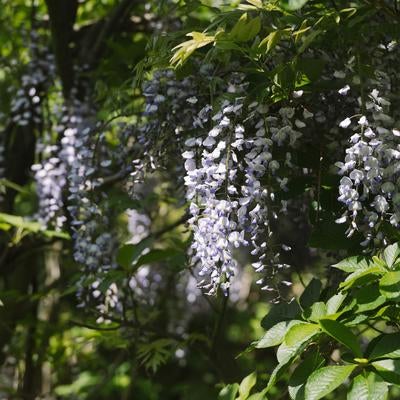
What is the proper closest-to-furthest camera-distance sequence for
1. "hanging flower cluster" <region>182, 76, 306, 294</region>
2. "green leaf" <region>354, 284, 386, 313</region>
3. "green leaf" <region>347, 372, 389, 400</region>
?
"green leaf" <region>347, 372, 389, 400</region>
"green leaf" <region>354, 284, 386, 313</region>
"hanging flower cluster" <region>182, 76, 306, 294</region>

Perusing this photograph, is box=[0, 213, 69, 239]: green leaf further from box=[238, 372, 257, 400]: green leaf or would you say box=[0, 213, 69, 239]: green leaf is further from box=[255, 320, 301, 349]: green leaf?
box=[255, 320, 301, 349]: green leaf

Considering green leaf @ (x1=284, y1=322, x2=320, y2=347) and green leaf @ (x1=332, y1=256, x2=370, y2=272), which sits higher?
green leaf @ (x1=332, y1=256, x2=370, y2=272)

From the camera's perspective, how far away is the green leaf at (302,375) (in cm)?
152

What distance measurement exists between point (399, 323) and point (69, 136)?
1560 millimetres

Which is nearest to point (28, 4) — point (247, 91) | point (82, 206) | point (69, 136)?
point (69, 136)

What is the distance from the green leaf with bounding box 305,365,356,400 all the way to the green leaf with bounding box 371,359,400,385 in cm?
5

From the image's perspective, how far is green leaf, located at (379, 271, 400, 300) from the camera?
4.74 feet

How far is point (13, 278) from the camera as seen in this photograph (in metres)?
3.64

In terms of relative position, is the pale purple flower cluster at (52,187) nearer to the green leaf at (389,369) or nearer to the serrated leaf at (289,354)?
the serrated leaf at (289,354)

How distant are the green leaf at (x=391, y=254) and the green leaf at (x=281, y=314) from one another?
0.27 meters

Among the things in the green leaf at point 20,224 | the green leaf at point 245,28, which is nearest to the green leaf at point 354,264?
the green leaf at point 245,28

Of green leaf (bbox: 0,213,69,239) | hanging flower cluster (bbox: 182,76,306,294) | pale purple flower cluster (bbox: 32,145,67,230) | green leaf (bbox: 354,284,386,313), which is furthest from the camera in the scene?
pale purple flower cluster (bbox: 32,145,67,230)

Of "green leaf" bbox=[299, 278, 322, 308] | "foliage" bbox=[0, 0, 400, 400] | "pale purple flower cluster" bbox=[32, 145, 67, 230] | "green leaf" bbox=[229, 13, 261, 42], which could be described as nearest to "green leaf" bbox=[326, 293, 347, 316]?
"foliage" bbox=[0, 0, 400, 400]

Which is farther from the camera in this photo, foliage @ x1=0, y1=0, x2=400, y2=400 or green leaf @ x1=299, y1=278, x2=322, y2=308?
green leaf @ x1=299, y1=278, x2=322, y2=308
